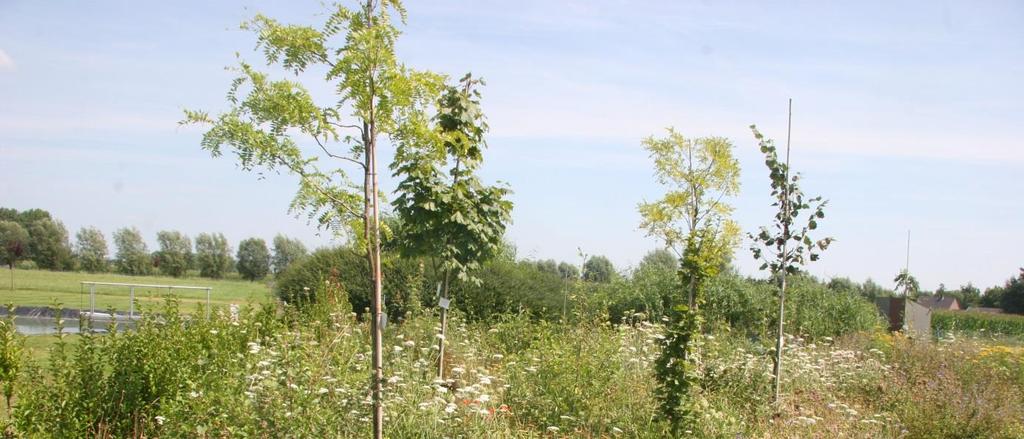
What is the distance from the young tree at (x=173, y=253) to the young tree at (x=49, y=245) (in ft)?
18.5

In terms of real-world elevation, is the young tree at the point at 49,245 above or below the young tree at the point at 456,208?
below

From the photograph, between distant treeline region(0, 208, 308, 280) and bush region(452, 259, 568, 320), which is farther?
distant treeline region(0, 208, 308, 280)

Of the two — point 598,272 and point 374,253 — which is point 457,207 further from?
point 598,272

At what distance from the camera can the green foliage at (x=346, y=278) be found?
11.4 m

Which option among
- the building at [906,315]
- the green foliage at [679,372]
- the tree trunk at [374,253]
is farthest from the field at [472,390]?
the building at [906,315]

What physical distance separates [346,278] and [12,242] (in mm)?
35654

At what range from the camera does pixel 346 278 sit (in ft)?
39.3

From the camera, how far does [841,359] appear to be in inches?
326

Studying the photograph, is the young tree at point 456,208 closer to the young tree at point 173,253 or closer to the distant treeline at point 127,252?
the distant treeline at point 127,252

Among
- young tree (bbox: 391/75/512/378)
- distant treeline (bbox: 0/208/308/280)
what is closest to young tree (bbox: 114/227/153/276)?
distant treeline (bbox: 0/208/308/280)

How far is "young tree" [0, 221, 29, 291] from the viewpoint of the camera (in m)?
37.7

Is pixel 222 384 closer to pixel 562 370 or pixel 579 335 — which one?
pixel 562 370

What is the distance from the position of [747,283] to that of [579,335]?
8051mm

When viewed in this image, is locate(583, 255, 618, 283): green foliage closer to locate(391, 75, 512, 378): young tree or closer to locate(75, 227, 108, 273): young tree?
locate(391, 75, 512, 378): young tree
